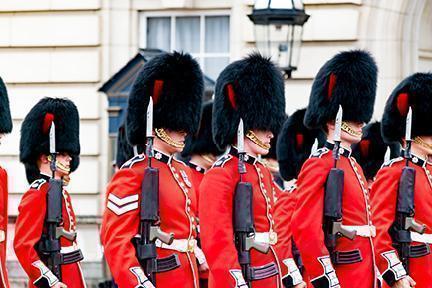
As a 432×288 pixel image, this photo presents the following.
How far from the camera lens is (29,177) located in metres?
10.3

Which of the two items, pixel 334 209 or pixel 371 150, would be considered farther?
pixel 371 150

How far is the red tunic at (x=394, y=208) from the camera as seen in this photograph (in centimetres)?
929

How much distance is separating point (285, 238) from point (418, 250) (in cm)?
100

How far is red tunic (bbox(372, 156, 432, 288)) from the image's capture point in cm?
929

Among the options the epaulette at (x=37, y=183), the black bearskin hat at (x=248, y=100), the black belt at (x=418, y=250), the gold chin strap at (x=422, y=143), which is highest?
the black bearskin hat at (x=248, y=100)

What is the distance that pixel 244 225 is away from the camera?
8664mm

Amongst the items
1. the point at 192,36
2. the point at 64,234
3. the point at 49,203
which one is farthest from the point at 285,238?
the point at 192,36

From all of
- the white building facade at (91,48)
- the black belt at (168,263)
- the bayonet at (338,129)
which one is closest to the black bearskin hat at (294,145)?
the bayonet at (338,129)

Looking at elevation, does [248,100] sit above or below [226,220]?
above

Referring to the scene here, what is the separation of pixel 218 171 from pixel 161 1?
23.3 ft

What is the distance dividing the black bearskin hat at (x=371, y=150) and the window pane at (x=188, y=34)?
178 inches

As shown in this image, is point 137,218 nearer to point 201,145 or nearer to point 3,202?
point 3,202

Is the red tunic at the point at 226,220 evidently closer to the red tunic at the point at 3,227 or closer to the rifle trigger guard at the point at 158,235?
the rifle trigger guard at the point at 158,235

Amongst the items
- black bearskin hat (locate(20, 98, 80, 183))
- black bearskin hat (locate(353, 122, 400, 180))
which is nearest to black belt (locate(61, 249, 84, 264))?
black bearskin hat (locate(20, 98, 80, 183))
